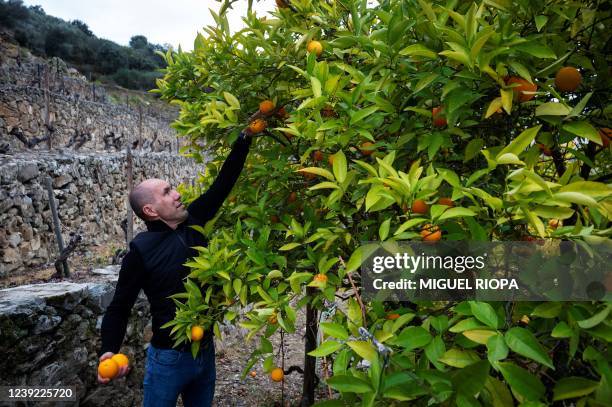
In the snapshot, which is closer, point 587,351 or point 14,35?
point 587,351

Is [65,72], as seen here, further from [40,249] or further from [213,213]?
[213,213]

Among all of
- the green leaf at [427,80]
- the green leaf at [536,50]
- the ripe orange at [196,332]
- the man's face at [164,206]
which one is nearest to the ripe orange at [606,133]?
the green leaf at [536,50]

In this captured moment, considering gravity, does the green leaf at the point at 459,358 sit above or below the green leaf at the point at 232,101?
below

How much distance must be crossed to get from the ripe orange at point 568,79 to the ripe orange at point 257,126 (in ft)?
3.80

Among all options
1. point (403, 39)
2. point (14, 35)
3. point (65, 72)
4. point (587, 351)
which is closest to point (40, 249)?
point (403, 39)

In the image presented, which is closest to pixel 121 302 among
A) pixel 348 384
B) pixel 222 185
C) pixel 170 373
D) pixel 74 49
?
pixel 170 373

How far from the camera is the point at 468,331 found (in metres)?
0.90

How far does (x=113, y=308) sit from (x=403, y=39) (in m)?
1.74

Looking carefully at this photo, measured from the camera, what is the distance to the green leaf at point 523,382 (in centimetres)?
81

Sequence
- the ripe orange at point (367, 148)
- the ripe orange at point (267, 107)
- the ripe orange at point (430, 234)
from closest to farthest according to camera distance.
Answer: the ripe orange at point (430, 234) < the ripe orange at point (367, 148) < the ripe orange at point (267, 107)

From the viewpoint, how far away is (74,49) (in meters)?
26.8

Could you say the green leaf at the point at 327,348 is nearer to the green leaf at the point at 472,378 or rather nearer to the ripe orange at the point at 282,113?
the green leaf at the point at 472,378

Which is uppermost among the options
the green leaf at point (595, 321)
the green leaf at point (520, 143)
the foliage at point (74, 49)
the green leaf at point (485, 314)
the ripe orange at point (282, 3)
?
the foliage at point (74, 49)

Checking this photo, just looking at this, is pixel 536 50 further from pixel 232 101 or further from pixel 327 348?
pixel 232 101
